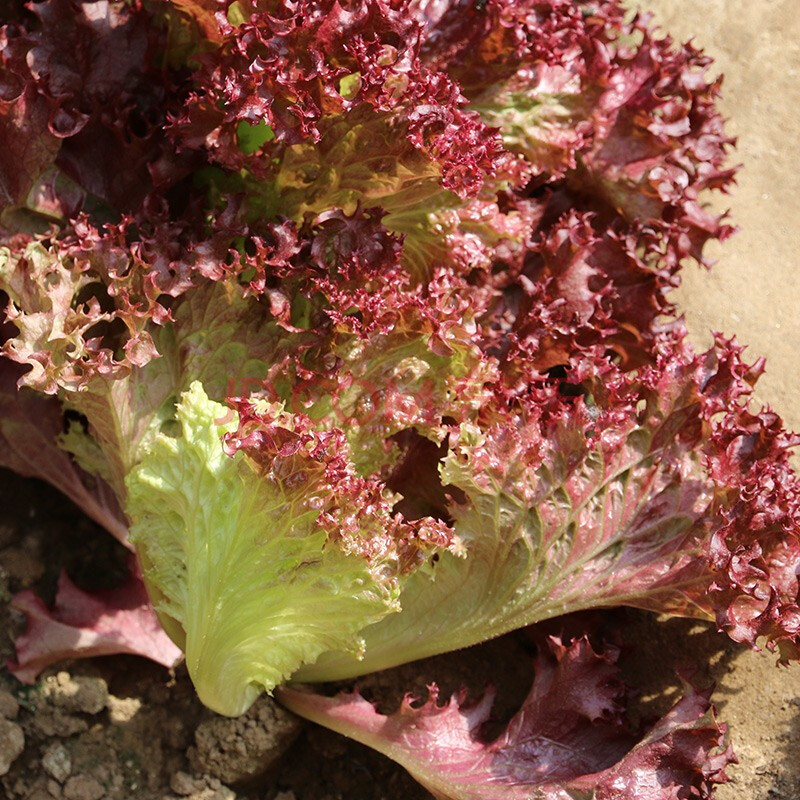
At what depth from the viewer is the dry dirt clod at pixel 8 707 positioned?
2.71 metres

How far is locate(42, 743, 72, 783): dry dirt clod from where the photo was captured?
104 inches

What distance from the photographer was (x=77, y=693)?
2736 mm

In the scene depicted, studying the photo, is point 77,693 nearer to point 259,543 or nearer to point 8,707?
point 8,707

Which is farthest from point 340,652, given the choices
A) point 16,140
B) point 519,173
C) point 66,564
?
point 16,140

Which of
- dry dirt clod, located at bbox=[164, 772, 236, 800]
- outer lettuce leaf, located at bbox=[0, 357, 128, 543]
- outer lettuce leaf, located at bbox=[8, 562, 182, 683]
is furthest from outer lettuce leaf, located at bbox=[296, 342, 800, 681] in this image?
outer lettuce leaf, located at bbox=[0, 357, 128, 543]

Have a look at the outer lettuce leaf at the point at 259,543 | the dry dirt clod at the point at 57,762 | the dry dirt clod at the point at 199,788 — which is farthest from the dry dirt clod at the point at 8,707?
the outer lettuce leaf at the point at 259,543

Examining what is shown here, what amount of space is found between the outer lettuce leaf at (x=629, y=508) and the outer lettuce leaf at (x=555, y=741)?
0.17 meters

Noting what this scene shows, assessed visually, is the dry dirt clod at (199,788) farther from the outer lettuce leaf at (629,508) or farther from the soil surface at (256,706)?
the outer lettuce leaf at (629,508)

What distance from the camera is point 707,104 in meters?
2.96

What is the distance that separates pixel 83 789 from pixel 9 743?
21 cm

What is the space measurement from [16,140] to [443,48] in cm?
98

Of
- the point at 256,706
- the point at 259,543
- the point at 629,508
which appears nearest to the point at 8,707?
the point at 256,706

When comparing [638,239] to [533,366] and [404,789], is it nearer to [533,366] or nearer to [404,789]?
[533,366]

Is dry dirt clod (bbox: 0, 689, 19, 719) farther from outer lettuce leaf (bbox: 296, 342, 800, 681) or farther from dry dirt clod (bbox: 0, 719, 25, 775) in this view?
outer lettuce leaf (bbox: 296, 342, 800, 681)
